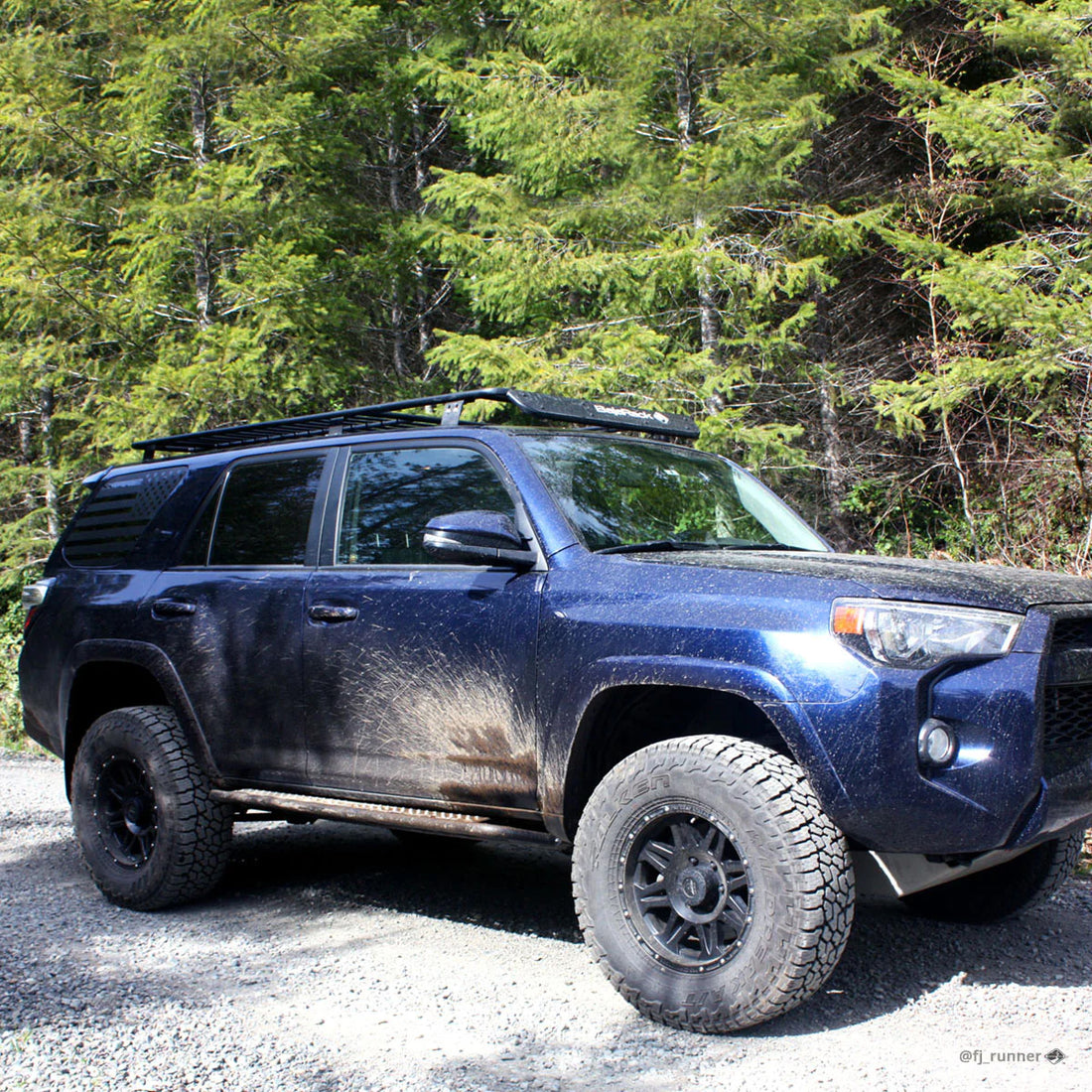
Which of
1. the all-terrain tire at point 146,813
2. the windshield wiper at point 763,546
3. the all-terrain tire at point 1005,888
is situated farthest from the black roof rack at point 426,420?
the all-terrain tire at point 1005,888

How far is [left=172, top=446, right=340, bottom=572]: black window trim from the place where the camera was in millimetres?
4883

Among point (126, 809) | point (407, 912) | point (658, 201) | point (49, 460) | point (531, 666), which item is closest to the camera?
point (531, 666)

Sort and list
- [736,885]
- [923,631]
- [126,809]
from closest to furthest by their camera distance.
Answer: [923,631], [736,885], [126,809]

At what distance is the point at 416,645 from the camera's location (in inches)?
171

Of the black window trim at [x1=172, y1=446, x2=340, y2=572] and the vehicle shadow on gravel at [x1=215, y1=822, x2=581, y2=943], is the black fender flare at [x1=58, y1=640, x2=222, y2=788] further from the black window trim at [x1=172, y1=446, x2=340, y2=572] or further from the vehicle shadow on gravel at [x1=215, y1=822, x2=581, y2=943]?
the vehicle shadow on gravel at [x1=215, y1=822, x2=581, y2=943]

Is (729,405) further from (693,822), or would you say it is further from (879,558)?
(693,822)

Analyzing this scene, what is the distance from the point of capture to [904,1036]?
3.46 m

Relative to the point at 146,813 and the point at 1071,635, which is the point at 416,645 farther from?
the point at 1071,635

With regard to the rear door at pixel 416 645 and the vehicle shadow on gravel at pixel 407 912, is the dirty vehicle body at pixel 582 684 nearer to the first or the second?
the rear door at pixel 416 645

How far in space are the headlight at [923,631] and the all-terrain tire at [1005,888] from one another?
1280 millimetres

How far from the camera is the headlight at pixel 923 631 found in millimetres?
3344

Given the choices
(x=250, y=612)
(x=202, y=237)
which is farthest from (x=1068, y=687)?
(x=202, y=237)

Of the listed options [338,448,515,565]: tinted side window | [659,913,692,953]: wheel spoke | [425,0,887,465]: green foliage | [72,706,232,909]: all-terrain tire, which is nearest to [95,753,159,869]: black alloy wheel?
[72,706,232,909]: all-terrain tire

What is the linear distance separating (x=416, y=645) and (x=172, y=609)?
1.48 meters
